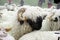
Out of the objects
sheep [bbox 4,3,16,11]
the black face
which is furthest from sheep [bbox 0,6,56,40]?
sheep [bbox 4,3,16,11]

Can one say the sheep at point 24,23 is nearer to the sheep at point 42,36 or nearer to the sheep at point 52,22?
the sheep at point 42,36

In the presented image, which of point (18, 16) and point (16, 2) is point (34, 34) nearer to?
point (18, 16)

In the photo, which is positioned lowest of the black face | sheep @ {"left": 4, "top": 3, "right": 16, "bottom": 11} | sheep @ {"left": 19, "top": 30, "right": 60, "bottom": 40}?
sheep @ {"left": 4, "top": 3, "right": 16, "bottom": 11}

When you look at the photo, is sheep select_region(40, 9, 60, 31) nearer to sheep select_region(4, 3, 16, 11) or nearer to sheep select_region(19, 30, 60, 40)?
sheep select_region(19, 30, 60, 40)

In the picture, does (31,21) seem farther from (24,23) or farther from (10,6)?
(10,6)

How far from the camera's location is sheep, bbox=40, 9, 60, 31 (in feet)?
4.18

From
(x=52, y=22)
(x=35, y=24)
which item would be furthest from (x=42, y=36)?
(x=52, y=22)

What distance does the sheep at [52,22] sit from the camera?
1.27 metres

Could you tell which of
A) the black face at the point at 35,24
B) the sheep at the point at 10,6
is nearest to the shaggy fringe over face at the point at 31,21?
the black face at the point at 35,24

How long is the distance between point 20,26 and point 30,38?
0.37 feet

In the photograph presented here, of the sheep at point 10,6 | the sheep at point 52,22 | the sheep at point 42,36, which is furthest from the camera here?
the sheep at point 10,6

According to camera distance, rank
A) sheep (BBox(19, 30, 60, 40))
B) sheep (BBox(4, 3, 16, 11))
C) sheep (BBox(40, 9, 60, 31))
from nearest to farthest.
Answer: sheep (BBox(19, 30, 60, 40))
sheep (BBox(40, 9, 60, 31))
sheep (BBox(4, 3, 16, 11))

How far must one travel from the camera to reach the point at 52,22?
4.24 ft

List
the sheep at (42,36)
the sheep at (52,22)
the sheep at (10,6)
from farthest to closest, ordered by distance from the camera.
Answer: the sheep at (10,6) → the sheep at (52,22) → the sheep at (42,36)
